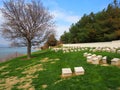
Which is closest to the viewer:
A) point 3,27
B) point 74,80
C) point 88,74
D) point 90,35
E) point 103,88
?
point 103,88

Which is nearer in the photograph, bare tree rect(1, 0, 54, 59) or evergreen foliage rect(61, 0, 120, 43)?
bare tree rect(1, 0, 54, 59)

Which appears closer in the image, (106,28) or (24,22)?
(24,22)

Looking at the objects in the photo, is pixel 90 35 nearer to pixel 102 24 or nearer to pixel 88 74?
pixel 102 24

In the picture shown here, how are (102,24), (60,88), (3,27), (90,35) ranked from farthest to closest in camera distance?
(90,35) → (102,24) → (3,27) → (60,88)

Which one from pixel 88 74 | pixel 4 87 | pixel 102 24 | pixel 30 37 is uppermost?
pixel 102 24

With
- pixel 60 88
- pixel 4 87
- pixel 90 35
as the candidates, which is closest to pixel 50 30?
pixel 4 87

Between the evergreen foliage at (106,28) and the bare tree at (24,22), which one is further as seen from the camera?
the evergreen foliage at (106,28)

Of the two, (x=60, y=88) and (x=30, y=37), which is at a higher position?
(x=30, y=37)

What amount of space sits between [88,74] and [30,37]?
1127 cm

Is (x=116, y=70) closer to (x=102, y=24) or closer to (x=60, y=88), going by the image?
(x=60, y=88)

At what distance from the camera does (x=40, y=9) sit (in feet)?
60.3

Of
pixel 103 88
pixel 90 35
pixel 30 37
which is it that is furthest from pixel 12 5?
pixel 90 35

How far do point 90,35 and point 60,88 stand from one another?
29.7 meters

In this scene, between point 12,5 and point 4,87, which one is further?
point 12,5
